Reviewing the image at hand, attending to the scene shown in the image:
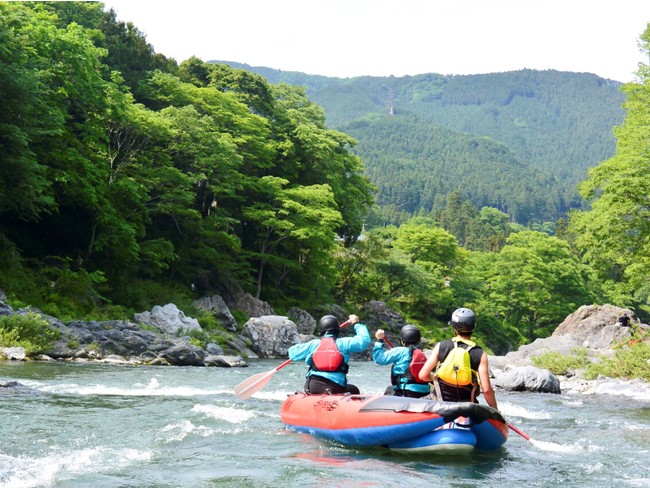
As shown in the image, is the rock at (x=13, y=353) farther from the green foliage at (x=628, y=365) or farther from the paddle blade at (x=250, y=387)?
the green foliage at (x=628, y=365)

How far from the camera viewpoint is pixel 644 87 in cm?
2559

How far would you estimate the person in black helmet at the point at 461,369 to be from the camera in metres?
8.52

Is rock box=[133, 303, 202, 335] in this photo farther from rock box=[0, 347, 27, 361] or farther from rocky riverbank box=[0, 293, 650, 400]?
rock box=[0, 347, 27, 361]

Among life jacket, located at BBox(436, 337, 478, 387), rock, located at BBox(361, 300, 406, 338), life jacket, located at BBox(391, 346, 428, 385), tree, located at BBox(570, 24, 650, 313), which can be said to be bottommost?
rock, located at BBox(361, 300, 406, 338)

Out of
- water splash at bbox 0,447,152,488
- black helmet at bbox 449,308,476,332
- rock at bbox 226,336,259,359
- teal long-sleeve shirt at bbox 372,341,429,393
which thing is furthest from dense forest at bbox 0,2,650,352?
black helmet at bbox 449,308,476,332

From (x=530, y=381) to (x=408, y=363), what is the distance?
9.72 metres

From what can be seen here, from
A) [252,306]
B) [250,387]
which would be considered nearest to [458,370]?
[250,387]

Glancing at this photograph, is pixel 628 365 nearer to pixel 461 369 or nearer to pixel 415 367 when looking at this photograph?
pixel 415 367

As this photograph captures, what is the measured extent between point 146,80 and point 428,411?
29.6m

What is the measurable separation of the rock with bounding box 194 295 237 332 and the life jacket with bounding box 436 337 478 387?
21.8 metres

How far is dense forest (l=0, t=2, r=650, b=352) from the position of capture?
2281 centimetres

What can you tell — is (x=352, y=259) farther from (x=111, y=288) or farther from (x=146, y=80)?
(x=111, y=288)

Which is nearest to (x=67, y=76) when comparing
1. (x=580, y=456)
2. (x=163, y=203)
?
(x=163, y=203)

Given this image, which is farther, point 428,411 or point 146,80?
point 146,80
